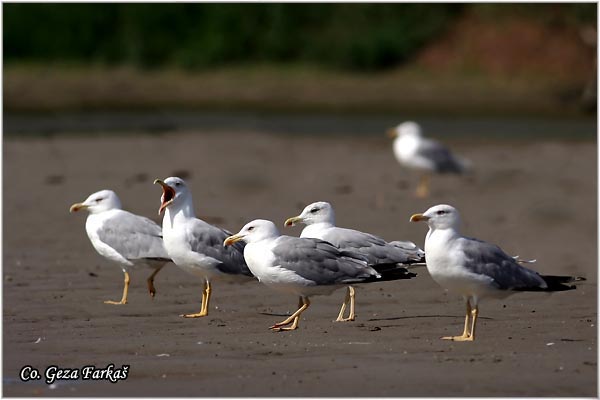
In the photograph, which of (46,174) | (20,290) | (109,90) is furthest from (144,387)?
(109,90)

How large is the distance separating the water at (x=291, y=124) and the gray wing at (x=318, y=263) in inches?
530

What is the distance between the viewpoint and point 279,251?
27.5 feet

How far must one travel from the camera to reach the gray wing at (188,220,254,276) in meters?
9.07

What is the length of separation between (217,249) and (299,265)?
0.91m

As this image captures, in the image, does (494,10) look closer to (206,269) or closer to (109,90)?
(109,90)

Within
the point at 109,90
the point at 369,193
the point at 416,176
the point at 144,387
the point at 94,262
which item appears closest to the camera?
the point at 144,387

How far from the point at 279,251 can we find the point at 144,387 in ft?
6.37

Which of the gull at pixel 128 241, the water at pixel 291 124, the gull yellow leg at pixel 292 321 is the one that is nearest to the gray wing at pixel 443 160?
the water at pixel 291 124

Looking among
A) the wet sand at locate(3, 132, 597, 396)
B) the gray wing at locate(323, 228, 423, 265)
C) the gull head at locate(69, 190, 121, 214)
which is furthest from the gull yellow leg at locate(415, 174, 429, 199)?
the gray wing at locate(323, 228, 423, 265)

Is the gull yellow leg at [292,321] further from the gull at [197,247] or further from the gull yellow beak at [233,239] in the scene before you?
the gull at [197,247]

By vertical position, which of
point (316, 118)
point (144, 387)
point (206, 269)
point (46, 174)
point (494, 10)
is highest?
point (494, 10)

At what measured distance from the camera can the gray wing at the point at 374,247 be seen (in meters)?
8.84

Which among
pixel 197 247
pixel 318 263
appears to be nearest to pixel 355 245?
pixel 318 263

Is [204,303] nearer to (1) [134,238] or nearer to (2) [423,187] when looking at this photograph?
(1) [134,238]
